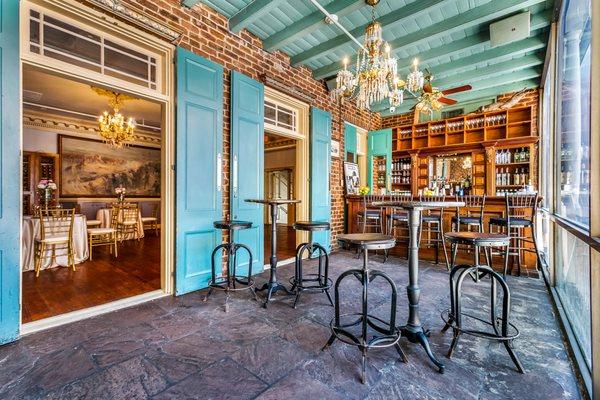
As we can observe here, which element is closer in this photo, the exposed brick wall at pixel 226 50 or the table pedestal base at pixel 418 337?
the table pedestal base at pixel 418 337

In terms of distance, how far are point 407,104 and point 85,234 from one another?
6968mm

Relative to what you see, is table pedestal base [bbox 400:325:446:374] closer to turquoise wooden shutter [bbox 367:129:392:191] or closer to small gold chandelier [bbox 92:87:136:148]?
turquoise wooden shutter [bbox 367:129:392:191]

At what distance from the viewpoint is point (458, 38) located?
411 centimetres

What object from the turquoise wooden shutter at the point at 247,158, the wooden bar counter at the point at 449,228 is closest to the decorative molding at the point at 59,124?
the turquoise wooden shutter at the point at 247,158

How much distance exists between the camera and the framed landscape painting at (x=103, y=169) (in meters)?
6.86

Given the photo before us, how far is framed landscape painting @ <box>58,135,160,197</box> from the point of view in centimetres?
686

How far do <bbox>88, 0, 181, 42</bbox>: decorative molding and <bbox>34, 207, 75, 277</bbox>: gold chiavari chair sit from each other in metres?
2.98

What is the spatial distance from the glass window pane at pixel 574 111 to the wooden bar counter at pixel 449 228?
1204 mm

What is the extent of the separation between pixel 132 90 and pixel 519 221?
4.86 metres

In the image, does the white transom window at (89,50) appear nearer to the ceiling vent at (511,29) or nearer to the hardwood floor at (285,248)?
the hardwood floor at (285,248)

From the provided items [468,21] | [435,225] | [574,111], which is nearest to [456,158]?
[435,225]

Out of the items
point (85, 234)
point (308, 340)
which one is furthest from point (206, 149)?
point (85, 234)

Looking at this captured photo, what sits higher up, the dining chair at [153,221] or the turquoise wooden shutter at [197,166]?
the turquoise wooden shutter at [197,166]

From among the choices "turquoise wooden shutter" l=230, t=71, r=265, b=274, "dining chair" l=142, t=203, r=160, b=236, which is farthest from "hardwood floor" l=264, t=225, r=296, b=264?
"dining chair" l=142, t=203, r=160, b=236
